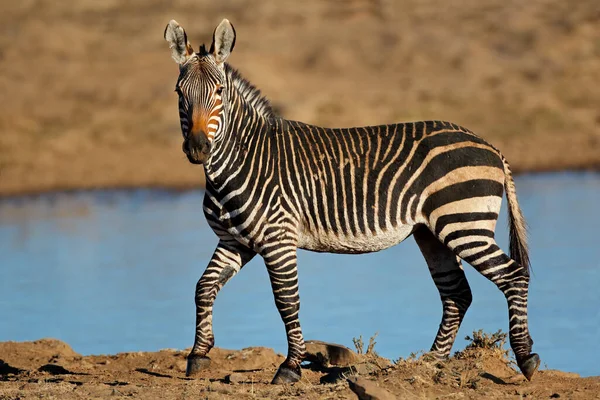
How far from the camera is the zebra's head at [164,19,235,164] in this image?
7.47m

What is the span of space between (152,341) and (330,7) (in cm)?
1796

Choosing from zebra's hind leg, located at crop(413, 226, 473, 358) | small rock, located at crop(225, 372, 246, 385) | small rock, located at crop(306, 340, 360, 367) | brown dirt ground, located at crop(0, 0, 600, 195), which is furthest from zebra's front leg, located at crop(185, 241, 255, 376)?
brown dirt ground, located at crop(0, 0, 600, 195)

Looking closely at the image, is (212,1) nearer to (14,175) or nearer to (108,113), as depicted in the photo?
(108,113)

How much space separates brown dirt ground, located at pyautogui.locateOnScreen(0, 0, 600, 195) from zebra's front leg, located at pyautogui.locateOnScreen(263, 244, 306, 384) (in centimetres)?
1324

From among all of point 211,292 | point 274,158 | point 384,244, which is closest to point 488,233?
point 384,244

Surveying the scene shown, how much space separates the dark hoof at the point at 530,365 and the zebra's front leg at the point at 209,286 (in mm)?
2315

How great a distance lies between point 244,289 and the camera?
1327 cm

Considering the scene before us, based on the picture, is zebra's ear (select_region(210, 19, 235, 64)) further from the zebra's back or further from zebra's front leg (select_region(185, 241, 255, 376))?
zebra's front leg (select_region(185, 241, 255, 376))

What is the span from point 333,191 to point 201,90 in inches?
50.4

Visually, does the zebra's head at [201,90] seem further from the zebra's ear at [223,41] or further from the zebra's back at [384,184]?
the zebra's back at [384,184]

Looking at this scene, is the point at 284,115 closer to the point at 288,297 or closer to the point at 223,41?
the point at 223,41

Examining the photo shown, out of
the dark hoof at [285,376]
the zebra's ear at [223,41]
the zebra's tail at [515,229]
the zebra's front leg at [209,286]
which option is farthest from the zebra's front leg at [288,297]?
the zebra's tail at [515,229]

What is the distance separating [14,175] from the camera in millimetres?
21172

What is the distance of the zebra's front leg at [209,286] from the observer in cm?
833
